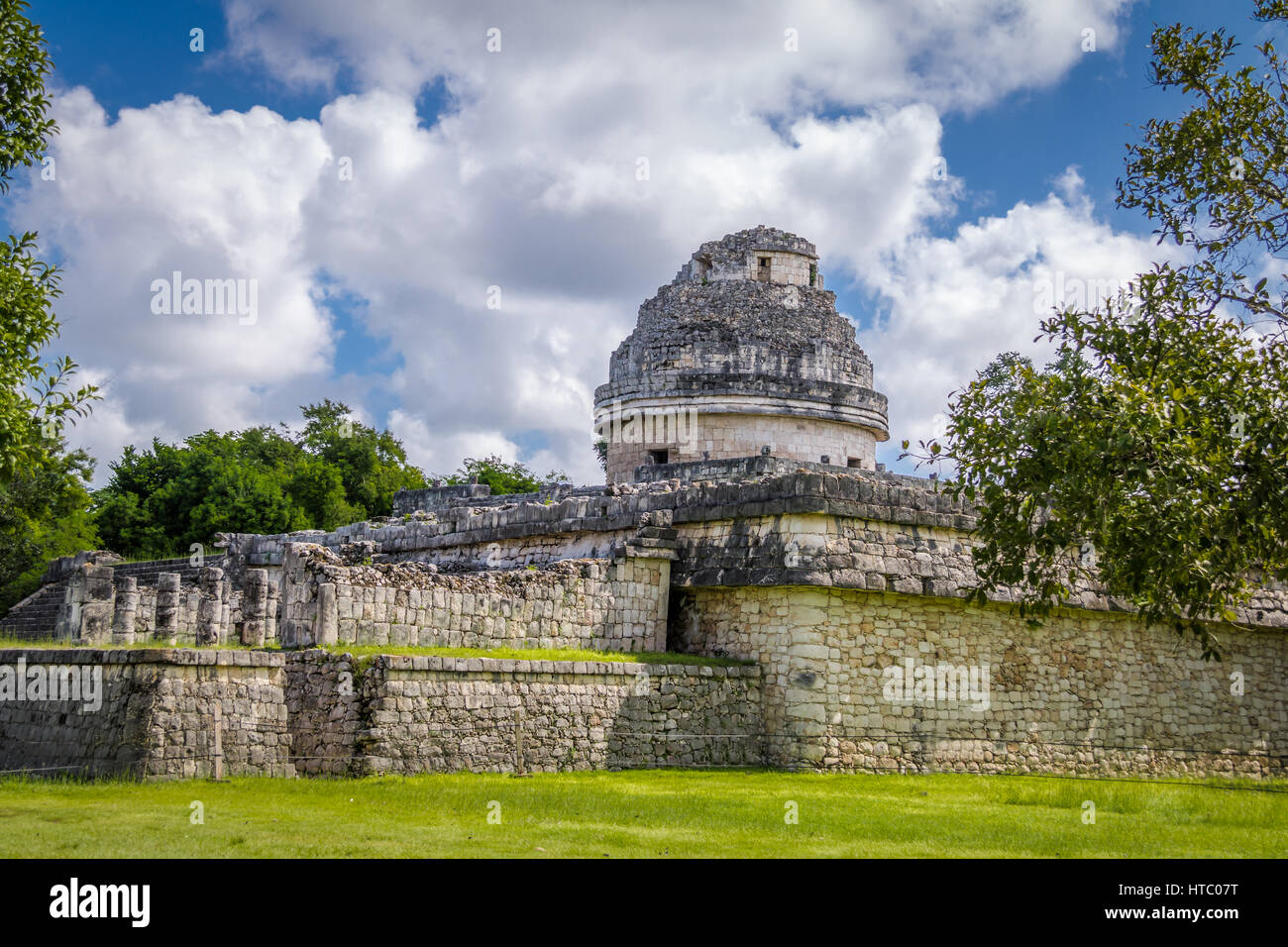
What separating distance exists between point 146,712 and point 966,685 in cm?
1016

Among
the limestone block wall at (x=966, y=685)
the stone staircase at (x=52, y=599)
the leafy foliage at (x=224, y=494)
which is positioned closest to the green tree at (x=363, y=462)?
the leafy foliage at (x=224, y=494)

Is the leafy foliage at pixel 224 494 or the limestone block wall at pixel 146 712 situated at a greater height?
the leafy foliage at pixel 224 494

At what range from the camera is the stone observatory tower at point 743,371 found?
23828mm

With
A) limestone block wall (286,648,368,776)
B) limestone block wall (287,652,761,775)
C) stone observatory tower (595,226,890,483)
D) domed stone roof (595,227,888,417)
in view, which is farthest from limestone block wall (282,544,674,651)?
domed stone roof (595,227,888,417)

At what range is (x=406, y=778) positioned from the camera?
1259 cm

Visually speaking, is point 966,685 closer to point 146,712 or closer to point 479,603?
point 479,603

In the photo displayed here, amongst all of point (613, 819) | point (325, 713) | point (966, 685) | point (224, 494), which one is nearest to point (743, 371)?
point (966, 685)

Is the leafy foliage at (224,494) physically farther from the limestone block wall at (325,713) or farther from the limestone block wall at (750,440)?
the limestone block wall at (325,713)

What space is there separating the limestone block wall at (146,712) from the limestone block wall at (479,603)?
1110mm

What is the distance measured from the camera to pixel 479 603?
50.0 ft

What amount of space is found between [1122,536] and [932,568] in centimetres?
442

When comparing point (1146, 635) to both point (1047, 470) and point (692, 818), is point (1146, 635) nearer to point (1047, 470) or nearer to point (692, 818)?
point (1047, 470)
